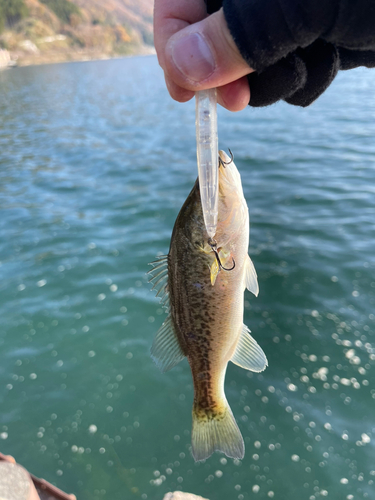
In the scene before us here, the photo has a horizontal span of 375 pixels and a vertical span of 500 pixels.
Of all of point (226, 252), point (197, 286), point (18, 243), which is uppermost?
point (226, 252)

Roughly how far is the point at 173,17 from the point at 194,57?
53cm

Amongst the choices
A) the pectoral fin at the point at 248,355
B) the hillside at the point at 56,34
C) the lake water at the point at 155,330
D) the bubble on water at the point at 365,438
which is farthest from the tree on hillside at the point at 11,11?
the pectoral fin at the point at 248,355

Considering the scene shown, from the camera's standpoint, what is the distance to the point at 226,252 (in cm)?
230

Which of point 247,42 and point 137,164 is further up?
point 247,42

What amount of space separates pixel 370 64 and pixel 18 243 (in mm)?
9246

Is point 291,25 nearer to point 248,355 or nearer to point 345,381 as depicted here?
point 248,355

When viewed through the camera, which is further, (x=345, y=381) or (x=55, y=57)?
(x=55, y=57)

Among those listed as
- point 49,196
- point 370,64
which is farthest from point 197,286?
point 49,196

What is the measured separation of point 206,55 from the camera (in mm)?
1643

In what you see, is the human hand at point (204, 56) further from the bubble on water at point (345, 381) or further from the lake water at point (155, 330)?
the bubble on water at point (345, 381)

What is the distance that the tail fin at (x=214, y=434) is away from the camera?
Result: 2572mm

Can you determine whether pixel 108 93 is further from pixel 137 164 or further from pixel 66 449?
pixel 66 449

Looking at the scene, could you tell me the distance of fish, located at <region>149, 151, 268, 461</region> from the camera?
2234 millimetres

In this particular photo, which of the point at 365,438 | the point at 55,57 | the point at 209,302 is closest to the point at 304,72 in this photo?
the point at 209,302
